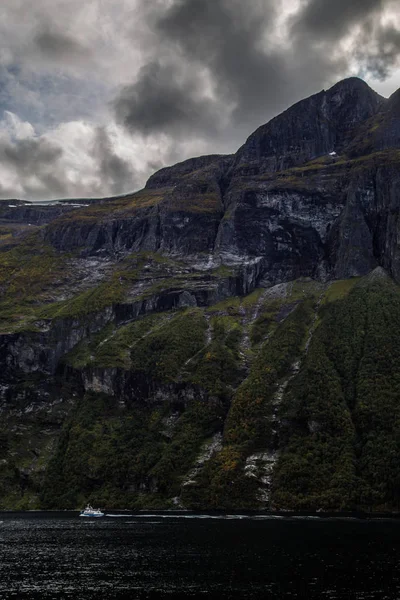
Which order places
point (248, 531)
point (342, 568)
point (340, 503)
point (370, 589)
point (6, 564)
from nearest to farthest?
point (370, 589) < point (342, 568) < point (6, 564) < point (248, 531) < point (340, 503)

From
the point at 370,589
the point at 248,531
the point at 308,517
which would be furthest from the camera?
the point at 308,517

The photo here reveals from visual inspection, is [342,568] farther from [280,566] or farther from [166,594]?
[166,594]

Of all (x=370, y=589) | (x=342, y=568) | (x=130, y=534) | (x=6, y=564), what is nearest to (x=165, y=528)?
(x=130, y=534)

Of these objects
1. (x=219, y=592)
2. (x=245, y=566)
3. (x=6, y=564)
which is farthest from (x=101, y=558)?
(x=219, y=592)

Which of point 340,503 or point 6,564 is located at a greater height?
point 6,564

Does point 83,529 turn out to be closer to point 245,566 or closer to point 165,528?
point 165,528

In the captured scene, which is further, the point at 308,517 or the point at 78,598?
the point at 308,517
